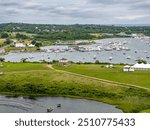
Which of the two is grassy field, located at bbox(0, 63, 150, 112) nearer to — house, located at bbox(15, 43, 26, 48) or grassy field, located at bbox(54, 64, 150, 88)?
grassy field, located at bbox(54, 64, 150, 88)

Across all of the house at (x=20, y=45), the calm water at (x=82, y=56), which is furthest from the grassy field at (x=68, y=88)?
the house at (x=20, y=45)

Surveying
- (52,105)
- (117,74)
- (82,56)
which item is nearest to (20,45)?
(82,56)

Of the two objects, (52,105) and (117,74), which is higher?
(117,74)

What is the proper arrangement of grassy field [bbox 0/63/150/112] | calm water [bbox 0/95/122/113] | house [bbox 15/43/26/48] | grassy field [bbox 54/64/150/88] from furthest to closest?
house [bbox 15/43/26/48] → grassy field [bbox 54/64/150/88] → grassy field [bbox 0/63/150/112] → calm water [bbox 0/95/122/113]

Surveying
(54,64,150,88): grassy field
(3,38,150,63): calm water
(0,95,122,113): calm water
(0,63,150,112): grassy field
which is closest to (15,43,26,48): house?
(3,38,150,63): calm water

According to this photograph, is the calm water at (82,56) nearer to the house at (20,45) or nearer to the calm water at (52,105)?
the house at (20,45)

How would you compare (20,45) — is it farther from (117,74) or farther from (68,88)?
(68,88)
